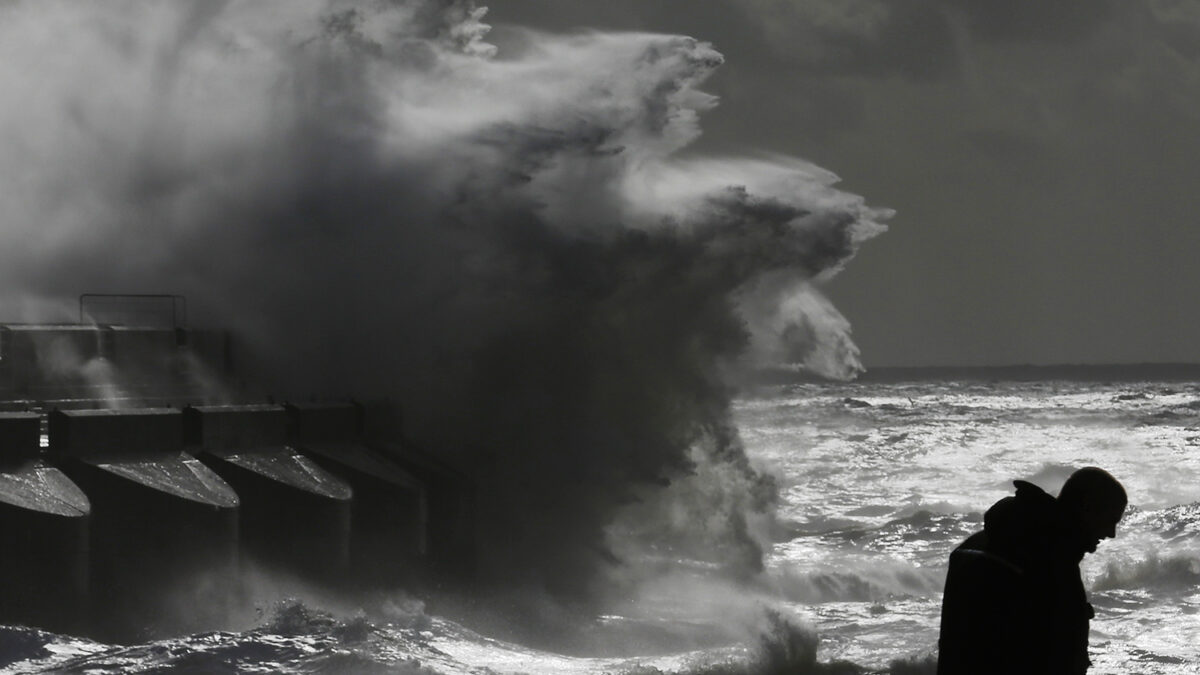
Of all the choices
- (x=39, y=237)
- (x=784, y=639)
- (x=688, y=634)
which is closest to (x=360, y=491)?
(x=688, y=634)

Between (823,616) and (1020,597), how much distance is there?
16.6 m

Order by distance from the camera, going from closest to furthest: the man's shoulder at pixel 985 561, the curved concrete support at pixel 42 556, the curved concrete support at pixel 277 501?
1. the man's shoulder at pixel 985 561
2. the curved concrete support at pixel 42 556
3. the curved concrete support at pixel 277 501

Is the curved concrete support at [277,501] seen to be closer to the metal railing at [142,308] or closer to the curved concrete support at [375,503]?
the curved concrete support at [375,503]

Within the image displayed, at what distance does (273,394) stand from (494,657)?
382 inches

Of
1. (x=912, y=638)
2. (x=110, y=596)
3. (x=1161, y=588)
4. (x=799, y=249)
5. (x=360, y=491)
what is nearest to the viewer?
(x=110, y=596)

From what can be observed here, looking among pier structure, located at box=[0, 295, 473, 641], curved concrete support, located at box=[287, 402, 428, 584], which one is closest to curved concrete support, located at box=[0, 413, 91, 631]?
pier structure, located at box=[0, 295, 473, 641]

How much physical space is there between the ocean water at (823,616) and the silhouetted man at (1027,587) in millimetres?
10477

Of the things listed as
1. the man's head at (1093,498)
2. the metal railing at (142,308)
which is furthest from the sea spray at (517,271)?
the man's head at (1093,498)

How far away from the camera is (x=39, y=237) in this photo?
1184 inches

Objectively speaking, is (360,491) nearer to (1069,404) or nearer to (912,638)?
(912,638)

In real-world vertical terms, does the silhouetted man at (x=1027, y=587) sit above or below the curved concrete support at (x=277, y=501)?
above

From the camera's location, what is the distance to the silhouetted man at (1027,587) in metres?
3.83

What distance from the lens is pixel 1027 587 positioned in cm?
386

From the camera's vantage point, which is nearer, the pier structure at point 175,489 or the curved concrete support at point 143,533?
the pier structure at point 175,489
